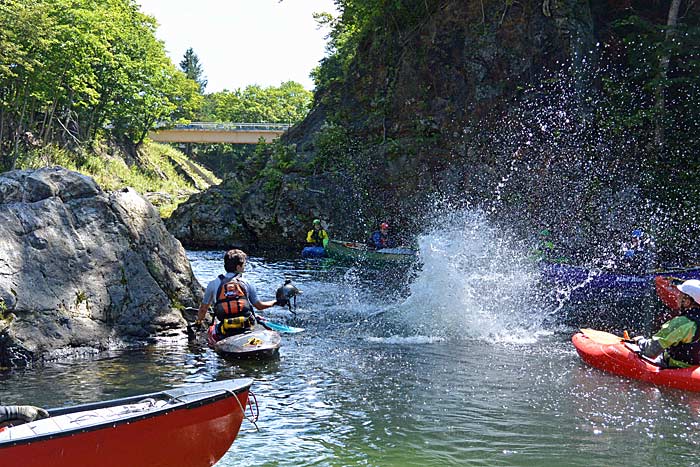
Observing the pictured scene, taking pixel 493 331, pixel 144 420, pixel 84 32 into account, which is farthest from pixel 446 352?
pixel 84 32

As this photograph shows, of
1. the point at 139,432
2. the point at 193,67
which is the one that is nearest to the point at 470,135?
the point at 139,432

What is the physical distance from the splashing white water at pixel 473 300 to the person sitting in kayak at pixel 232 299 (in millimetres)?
3471

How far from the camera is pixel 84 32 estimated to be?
3684 cm

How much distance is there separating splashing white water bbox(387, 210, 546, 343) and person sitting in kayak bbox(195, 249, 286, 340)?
3.47 meters

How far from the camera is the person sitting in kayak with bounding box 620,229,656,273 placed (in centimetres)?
1972

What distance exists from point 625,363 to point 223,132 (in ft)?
198

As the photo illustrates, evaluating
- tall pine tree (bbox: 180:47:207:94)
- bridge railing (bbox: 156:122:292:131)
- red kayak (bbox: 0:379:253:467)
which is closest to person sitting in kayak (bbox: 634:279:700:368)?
red kayak (bbox: 0:379:253:467)

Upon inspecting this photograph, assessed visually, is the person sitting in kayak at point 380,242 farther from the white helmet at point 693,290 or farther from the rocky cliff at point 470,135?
the white helmet at point 693,290

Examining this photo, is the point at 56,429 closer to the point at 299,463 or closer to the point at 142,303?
the point at 299,463

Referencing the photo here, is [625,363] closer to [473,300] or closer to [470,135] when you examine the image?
[473,300]

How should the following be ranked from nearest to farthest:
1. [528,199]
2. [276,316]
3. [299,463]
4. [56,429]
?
[56,429] < [299,463] < [276,316] < [528,199]

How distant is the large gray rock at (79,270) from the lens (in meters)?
9.77

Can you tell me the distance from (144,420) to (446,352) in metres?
6.41

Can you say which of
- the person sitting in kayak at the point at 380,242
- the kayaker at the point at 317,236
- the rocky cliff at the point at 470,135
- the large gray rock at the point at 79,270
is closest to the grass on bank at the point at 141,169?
the rocky cliff at the point at 470,135
